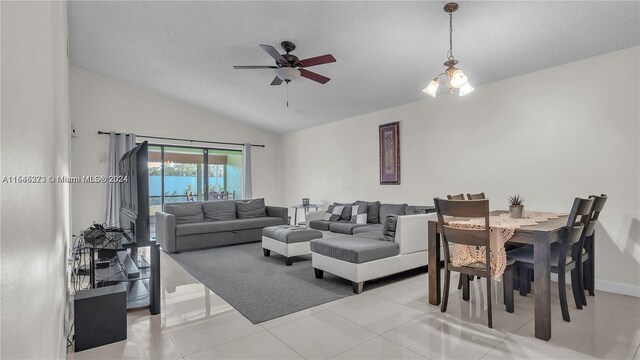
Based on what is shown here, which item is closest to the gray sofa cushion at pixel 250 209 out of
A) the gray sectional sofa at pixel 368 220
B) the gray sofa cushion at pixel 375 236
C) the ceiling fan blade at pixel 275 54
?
the gray sectional sofa at pixel 368 220

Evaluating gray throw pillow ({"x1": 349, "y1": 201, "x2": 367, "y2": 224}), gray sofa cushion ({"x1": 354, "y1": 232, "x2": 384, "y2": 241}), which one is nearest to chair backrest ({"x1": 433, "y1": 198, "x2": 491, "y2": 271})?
gray sofa cushion ({"x1": 354, "y1": 232, "x2": 384, "y2": 241})

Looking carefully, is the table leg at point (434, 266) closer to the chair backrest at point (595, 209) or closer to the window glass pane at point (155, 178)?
the chair backrest at point (595, 209)

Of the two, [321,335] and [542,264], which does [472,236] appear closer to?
[542,264]

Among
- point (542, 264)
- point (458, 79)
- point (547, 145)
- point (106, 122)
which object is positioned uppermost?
point (106, 122)

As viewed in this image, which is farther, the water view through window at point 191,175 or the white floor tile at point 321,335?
the water view through window at point 191,175

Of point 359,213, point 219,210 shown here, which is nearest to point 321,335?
point 359,213

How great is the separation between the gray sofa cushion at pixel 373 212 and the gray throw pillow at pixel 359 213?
3.3 inches

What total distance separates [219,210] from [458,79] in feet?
16.1

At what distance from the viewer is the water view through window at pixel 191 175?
279 inches

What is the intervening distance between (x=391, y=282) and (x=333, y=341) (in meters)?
1.48

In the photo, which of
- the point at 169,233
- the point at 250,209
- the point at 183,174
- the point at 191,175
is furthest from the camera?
the point at 191,175

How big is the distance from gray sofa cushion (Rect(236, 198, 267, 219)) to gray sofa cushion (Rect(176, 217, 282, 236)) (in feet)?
0.90

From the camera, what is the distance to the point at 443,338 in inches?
90.7

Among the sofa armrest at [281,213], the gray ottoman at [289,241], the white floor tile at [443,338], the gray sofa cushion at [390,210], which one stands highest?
the gray sofa cushion at [390,210]
